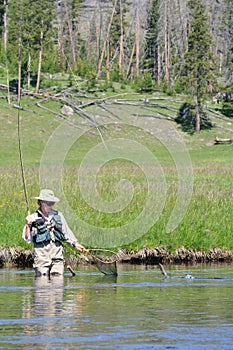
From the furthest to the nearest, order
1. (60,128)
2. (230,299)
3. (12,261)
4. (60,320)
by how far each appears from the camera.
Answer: (60,128) < (12,261) < (230,299) < (60,320)

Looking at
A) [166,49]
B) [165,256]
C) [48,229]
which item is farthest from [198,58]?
[48,229]

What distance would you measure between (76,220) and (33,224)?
177 inches

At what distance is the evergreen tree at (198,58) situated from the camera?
210 ft

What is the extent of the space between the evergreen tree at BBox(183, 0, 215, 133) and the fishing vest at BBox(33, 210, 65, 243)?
167 ft

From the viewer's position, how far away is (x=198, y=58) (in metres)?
65.6

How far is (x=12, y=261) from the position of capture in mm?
16344

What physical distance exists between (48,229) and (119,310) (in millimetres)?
2741

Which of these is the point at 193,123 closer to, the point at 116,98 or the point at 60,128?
the point at 116,98

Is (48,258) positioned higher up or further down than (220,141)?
further down

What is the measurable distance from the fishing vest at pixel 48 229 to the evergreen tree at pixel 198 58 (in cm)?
5097

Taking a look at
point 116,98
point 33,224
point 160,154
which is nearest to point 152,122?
point 116,98

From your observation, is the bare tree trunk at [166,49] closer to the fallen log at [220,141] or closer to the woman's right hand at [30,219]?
the fallen log at [220,141]

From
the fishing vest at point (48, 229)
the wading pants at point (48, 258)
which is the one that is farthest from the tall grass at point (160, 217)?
the fishing vest at point (48, 229)

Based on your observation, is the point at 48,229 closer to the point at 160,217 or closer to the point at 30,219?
the point at 30,219
